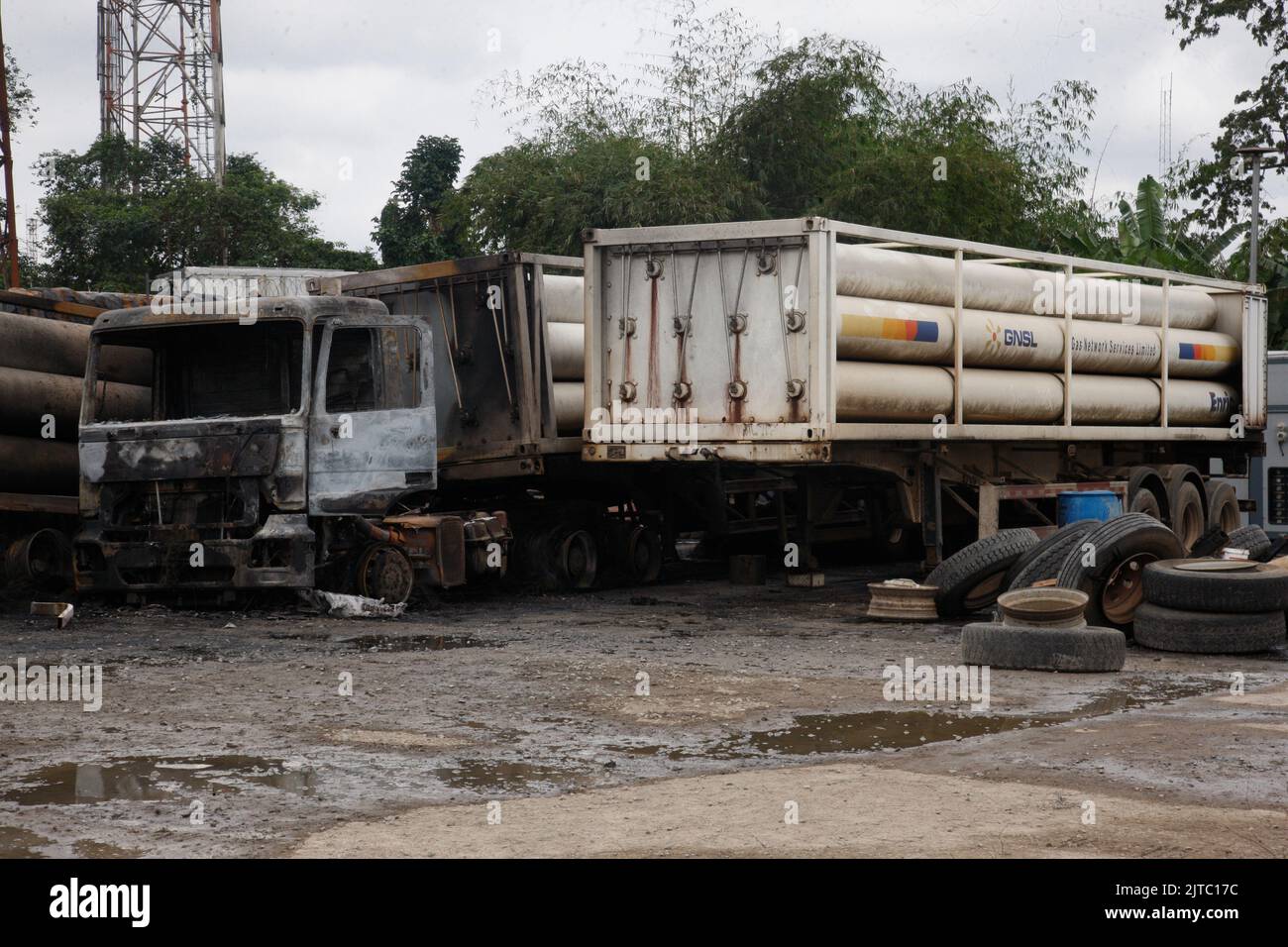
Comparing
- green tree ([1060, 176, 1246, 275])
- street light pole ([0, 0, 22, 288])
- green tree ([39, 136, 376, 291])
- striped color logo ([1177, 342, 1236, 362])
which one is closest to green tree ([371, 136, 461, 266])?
green tree ([39, 136, 376, 291])

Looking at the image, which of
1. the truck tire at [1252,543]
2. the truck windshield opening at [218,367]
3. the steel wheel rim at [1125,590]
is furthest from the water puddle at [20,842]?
the truck tire at [1252,543]

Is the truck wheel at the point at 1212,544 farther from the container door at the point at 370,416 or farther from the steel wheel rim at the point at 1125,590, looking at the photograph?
the container door at the point at 370,416

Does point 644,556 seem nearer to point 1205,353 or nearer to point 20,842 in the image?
point 1205,353

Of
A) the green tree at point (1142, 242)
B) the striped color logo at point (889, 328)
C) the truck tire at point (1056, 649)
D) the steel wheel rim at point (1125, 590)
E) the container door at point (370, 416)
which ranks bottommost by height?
the truck tire at point (1056, 649)

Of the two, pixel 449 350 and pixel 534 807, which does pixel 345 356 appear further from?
pixel 534 807

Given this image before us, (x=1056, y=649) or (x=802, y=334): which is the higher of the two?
(x=802, y=334)

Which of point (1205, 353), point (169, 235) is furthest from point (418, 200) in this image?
point (1205, 353)

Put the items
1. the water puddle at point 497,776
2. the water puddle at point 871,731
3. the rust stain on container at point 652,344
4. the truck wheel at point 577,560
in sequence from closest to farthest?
the water puddle at point 497,776
the water puddle at point 871,731
the rust stain on container at point 652,344
the truck wheel at point 577,560

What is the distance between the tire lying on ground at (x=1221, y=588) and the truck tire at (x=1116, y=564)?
0.32 metres

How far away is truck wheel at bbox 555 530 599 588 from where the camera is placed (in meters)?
15.0

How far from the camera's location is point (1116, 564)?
38.5 ft

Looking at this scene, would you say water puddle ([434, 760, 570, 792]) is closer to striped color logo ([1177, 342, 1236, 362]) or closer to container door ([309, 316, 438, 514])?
container door ([309, 316, 438, 514])

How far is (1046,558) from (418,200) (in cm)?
3095

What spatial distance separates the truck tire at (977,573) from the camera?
41.5 feet
